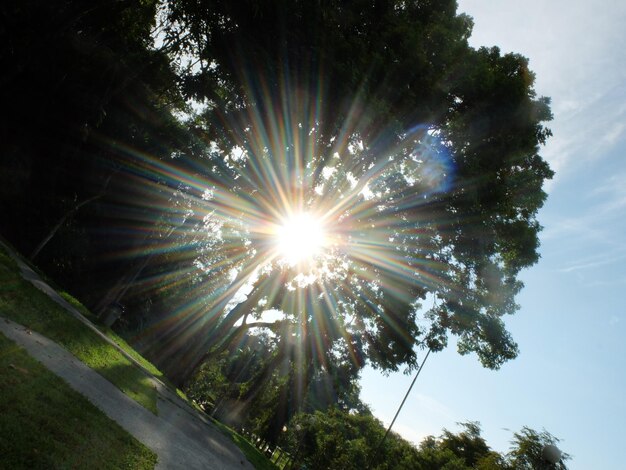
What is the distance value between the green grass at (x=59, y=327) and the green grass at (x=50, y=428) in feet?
7.29

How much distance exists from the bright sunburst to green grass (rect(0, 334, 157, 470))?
1413cm

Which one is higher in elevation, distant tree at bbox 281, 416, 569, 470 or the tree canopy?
the tree canopy

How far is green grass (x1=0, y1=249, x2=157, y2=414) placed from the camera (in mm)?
7270

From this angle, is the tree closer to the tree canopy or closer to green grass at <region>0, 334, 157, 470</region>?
the tree canopy

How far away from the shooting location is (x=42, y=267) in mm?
20391

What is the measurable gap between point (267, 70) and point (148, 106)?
1389 centimetres

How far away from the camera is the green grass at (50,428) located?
340 centimetres

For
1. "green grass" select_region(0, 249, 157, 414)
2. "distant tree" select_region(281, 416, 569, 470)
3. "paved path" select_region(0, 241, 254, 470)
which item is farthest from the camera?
"distant tree" select_region(281, 416, 569, 470)

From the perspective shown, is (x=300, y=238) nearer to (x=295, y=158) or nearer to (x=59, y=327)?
(x=295, y=158)

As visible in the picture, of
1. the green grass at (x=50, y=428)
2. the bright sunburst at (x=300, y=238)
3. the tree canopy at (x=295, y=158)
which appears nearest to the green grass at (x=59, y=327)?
the green grass at (x=50, y=428)

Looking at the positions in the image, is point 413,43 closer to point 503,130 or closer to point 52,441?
point 503,130

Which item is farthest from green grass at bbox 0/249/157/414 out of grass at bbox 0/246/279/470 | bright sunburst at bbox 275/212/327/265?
bright sunburst at bbox 275/212/327/265

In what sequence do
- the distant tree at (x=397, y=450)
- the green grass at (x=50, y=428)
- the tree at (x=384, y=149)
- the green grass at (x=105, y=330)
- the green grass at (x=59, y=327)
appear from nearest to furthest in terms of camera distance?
the green grass at (x=50, y=428), the green grass at (x=59, y=327), the tree at (x=384, y=149), the green grass at (x=105, y=330), the distant tree at (x=397, y=450)

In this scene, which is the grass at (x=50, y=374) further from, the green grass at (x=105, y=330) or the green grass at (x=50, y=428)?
the green grass at (x=105, y=330)
